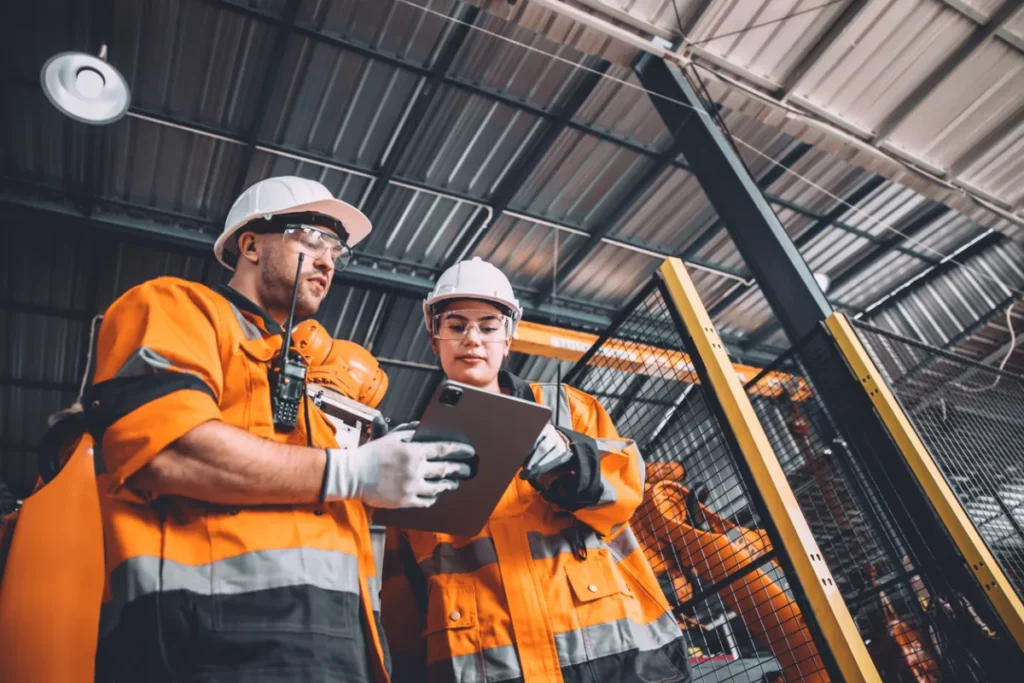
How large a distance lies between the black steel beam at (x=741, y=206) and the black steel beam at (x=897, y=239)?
4.83 m

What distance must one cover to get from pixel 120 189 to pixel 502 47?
4.42 m

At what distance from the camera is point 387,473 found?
1.51 metres

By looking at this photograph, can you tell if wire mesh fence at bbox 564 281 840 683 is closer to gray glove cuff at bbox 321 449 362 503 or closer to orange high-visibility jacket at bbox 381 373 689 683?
orange high-visibility jacket at bbox 381 373 689 683

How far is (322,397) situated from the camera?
2.17 m

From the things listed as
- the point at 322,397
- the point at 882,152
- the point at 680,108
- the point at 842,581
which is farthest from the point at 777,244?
the point at 842,581

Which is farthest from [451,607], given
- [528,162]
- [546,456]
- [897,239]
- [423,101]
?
[897,239]

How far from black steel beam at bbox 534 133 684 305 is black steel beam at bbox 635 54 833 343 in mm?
2131

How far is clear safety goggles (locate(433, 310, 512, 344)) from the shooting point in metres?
2.39

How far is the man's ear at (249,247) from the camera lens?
2.00 metres

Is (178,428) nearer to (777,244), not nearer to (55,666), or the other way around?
(55,666)

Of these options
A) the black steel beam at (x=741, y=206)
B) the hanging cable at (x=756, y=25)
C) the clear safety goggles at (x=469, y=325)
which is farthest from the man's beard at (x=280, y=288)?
the hanging cable at (x=756, y=25)

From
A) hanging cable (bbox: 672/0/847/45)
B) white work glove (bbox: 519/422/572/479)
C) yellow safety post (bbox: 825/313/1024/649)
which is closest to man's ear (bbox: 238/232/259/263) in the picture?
white work glove (bbox: 519/422/572/479)

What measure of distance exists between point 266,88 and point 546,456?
18.1 ft

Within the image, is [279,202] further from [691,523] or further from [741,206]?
[741,206]
